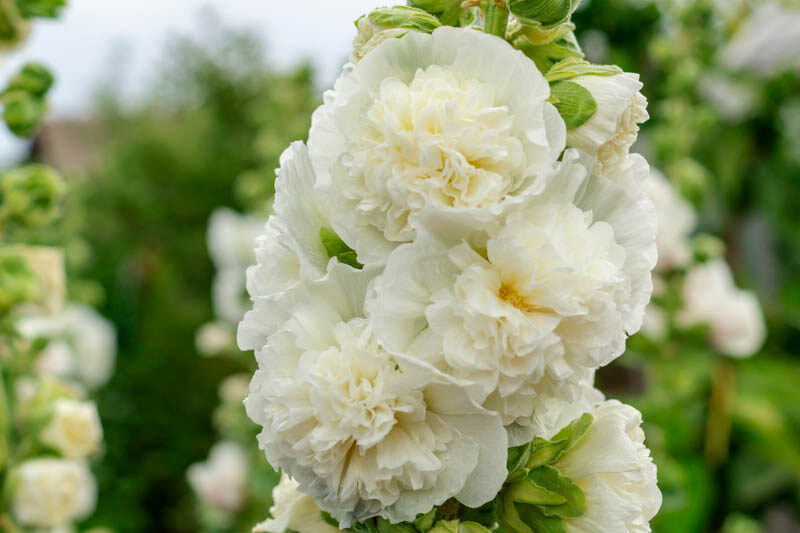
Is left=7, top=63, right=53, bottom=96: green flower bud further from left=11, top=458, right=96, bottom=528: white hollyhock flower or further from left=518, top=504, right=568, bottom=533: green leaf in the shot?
left=518, top=504, right=568, bottom=533: green leaf

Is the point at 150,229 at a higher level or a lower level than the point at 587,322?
lower

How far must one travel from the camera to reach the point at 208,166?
257 inches

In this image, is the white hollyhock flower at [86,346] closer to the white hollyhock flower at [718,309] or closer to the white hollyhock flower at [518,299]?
the white hollyhock flower at [718,309]

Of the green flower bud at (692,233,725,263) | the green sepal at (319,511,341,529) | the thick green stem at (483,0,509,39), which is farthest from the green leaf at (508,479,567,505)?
the green flower bud at (692,233,725,263)

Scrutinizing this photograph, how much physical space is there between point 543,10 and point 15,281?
107 centimetres

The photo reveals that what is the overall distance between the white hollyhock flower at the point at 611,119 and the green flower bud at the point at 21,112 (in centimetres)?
105

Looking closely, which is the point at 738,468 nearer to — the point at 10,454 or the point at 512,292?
the point at 10,454

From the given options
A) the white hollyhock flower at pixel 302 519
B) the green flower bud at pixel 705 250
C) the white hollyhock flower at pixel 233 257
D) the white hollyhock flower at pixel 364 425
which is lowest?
the white hollyhock flower at pixel 233 257

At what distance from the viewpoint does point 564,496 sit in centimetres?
67

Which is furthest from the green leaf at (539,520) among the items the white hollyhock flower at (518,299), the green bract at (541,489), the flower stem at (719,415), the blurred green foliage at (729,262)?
the flower stem at (719,415)

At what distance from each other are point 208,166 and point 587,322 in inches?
246

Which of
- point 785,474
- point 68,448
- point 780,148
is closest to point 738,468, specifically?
point 785,474

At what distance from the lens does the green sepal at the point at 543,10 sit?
Answer: 0.63 m

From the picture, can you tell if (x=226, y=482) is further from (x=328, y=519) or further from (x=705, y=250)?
(x=328, y=519)
